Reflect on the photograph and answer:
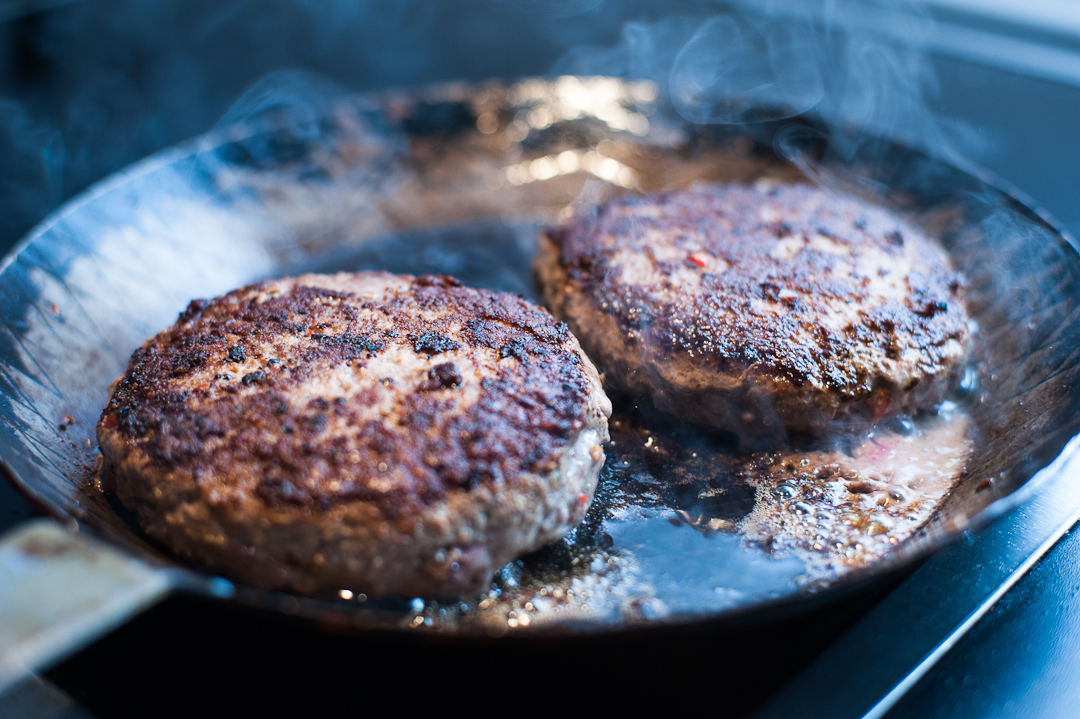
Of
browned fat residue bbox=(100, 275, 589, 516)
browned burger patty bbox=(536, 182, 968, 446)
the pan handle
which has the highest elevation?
browned burger patty bbox=(536, 182, 968, 446)

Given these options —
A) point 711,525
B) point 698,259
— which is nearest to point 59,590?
point 711,525

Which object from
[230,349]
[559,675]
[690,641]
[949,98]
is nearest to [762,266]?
[690,641]

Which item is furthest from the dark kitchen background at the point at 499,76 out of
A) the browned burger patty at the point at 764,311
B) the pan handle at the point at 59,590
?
the browned burger patty at the point at 764,311

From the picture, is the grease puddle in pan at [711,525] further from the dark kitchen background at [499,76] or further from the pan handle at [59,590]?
the pan handle at [59,590]

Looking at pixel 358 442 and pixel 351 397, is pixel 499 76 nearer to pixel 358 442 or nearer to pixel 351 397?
pixel 351 397

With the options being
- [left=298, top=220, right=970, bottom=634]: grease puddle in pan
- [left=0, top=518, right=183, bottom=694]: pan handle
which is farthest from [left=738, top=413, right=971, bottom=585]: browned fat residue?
[left=0, top=518, right=183, bottom=694]: pan handle

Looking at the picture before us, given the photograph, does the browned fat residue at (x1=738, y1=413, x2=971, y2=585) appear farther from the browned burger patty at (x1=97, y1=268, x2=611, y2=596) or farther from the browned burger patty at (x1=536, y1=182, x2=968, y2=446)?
the browned burger patty at (x1=97, y1=268, x2=611, y2=596)
